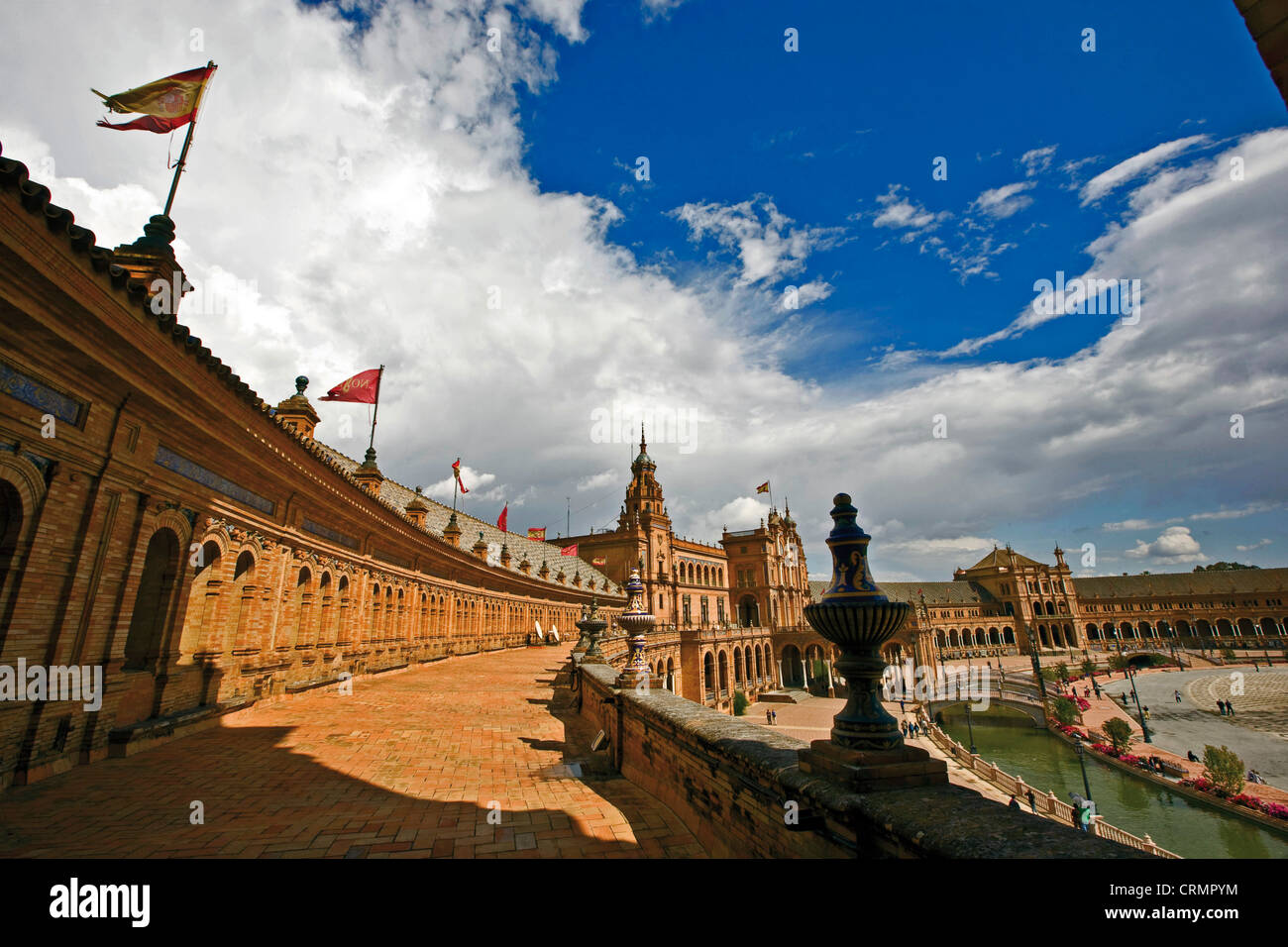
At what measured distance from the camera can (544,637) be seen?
1688 inches

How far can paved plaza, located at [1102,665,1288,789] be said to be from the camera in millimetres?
35344

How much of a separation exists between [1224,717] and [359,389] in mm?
66376

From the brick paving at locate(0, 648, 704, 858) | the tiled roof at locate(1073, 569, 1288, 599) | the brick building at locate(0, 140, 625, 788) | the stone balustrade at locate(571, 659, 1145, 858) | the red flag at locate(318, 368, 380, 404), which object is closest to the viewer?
the stone balustrade at locate(571, 659, 1145, 858)

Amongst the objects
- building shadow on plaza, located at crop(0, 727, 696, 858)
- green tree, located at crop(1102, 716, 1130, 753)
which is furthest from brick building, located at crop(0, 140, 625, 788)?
green tree, located at crop(1102, 716, 1130, 753)

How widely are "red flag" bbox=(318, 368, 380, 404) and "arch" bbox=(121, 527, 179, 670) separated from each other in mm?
7408

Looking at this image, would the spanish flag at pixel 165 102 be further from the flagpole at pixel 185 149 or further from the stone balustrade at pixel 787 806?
the stone balustrade at pixel 787 806

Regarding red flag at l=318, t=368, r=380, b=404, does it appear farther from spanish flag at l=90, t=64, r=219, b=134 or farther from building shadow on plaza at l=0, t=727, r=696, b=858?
building shadow on plaza at l=0, t=727, r=696, b=858

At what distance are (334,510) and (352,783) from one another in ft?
37.8

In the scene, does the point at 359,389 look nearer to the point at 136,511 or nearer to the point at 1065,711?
the point at 136,511

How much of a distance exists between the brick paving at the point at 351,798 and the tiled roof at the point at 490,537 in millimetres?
11878

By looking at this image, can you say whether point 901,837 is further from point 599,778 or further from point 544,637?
point 544,637

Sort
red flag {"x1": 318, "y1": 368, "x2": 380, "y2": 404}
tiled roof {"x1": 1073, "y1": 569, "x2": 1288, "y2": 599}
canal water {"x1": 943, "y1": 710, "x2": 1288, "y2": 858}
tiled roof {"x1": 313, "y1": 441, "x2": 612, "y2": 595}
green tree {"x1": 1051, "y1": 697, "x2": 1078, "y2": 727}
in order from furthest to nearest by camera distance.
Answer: tiled roof {"x1": 1073, "y1": 569, "x2": 1288, "y2": 599} < green tree {"x1": 1051, "y1": 697, "x2": 1078, "y2": 727} < tiled roof {"x1": 313, "y1": 441, "x2": 612, "y2": 595} < canal water {"x1": 943, "y1": 710, "x2": 1288, "y2": 858} < red flag {"x1": 318, "y1": 368, "x2": 380, "y2": 404}

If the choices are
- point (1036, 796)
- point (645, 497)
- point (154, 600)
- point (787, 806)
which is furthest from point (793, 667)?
point (787, 806)
